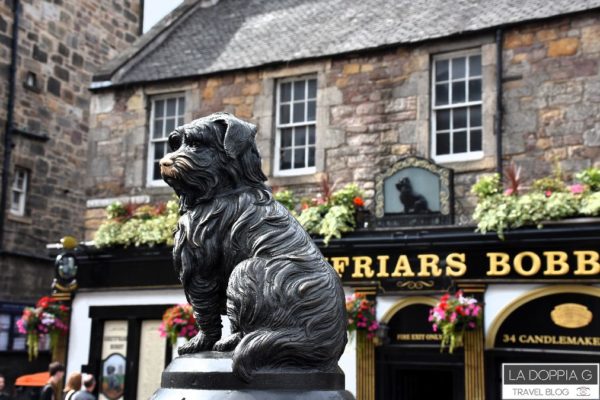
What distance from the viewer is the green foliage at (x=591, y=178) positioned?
10070 mm

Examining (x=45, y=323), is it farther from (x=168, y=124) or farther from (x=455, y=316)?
(x=455, y=316)

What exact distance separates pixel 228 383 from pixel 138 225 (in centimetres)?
1002

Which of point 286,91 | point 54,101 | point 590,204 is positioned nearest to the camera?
point 590,204

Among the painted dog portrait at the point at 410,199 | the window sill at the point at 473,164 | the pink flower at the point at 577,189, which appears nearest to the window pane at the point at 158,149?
the painted dog portrait at the point at 410,199

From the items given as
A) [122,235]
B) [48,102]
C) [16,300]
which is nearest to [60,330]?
[122,235]

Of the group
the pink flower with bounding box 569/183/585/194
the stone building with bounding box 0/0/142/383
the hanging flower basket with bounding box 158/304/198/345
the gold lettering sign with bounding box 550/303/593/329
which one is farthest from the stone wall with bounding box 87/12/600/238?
the stone building with bounding box 0/0/142/383

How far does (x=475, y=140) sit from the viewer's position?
11.6 m

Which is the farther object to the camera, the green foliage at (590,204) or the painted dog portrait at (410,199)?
the painted dog portrait at (410,199)

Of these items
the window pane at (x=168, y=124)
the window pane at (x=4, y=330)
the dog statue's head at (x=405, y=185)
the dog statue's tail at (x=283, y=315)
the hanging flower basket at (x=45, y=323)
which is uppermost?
the window pane at (x=168, y=124)

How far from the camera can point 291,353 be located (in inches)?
127

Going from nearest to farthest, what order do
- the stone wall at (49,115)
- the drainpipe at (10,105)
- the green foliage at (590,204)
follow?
the green foliage at (590,204), the drainpipe at (10,105), the stone wall at (49,115)

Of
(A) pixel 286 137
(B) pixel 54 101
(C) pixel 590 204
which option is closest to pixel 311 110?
(A) pixel 286 137

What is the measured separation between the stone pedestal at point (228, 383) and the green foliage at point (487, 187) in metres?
7.55

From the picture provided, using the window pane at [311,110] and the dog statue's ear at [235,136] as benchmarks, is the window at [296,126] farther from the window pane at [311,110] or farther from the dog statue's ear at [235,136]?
the dog statue's ear at [235,136]
